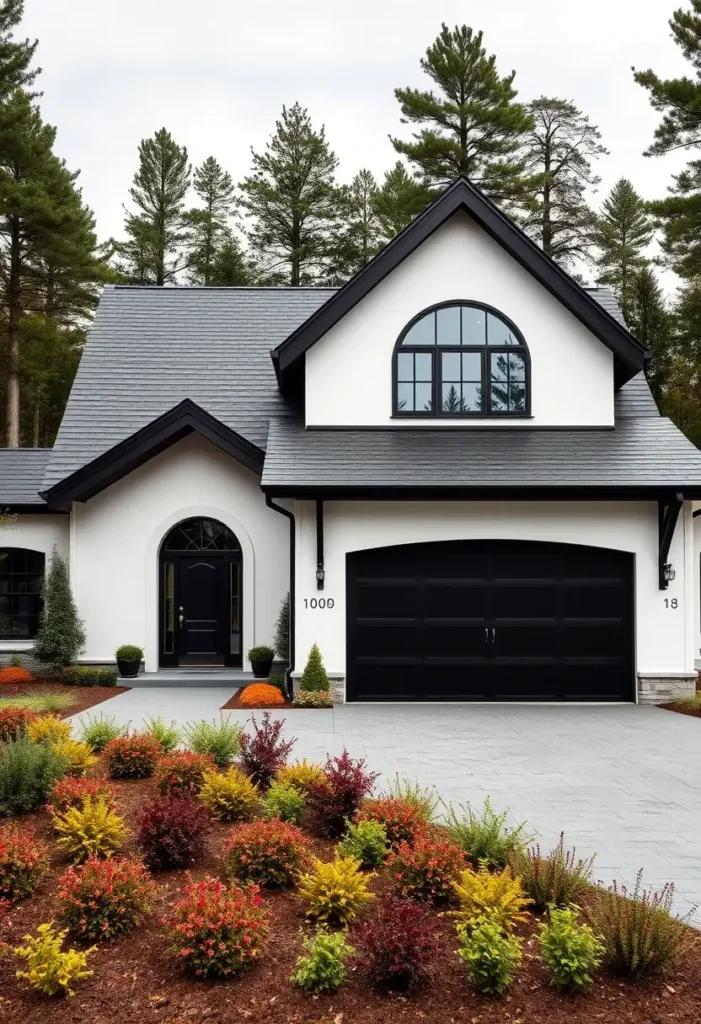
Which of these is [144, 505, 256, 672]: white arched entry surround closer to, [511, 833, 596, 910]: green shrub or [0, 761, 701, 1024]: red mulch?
[511, 833, 596, 910]: green shrub

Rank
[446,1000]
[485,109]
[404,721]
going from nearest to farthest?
→ [446,1000], [404,721], [485,109]

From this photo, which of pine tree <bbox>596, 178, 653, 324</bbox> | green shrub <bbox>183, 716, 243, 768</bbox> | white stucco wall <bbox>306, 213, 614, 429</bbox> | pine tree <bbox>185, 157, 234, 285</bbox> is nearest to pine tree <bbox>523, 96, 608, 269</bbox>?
pine tree <bbox>596, 178, 653, 324</bbox>

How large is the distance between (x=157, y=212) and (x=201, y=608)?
28.2 meters

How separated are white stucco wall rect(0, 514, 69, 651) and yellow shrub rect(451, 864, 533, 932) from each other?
12.9m

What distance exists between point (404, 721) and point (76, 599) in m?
6.70

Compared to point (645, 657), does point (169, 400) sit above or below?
above

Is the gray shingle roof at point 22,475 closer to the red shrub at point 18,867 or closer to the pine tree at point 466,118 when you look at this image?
the red shrub at point 18,867

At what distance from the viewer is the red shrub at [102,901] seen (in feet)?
15.3

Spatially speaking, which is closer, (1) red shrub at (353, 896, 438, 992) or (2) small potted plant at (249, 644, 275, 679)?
(1) red shrub at (353, 896, 438, 992)

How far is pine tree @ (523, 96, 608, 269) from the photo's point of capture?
3572cm

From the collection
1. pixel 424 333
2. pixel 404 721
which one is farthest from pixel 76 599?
pixel 424 333

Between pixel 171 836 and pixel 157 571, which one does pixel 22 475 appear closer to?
pixel 157 571

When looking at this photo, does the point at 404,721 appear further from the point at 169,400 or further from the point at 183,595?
the point at 169,400

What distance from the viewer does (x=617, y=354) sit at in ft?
46.0
